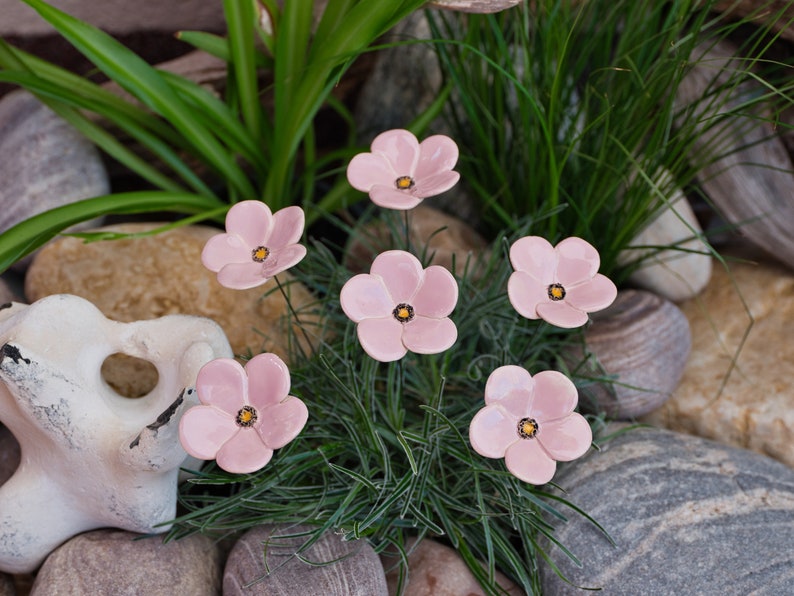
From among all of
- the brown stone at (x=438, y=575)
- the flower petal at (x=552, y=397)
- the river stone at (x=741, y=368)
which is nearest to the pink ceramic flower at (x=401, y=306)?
→ the flower petal at (x=552, y=397)

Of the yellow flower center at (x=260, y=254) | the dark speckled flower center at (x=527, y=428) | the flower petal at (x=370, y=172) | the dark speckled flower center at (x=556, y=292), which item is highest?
the flower petal at (x=370, y=172)

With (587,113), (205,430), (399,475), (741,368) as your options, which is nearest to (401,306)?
(205,430)

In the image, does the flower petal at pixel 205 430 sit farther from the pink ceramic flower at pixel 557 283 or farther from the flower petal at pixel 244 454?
the pink ceramic flower at pixel 557 283

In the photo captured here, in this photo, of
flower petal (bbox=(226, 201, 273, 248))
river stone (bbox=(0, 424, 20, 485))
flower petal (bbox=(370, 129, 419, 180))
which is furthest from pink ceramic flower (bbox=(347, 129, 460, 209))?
river stone (bbox=(0, 424, 20, 485))

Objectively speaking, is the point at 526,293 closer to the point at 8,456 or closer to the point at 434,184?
the point at 434,184

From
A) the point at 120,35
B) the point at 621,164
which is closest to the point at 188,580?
the point at 621,164

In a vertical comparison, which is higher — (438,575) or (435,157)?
(435,157)

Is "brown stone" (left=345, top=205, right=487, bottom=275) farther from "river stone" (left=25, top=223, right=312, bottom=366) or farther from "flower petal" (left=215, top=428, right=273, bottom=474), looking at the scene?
"flower petal" (left=215, top=428, right=273, bottom=474)
